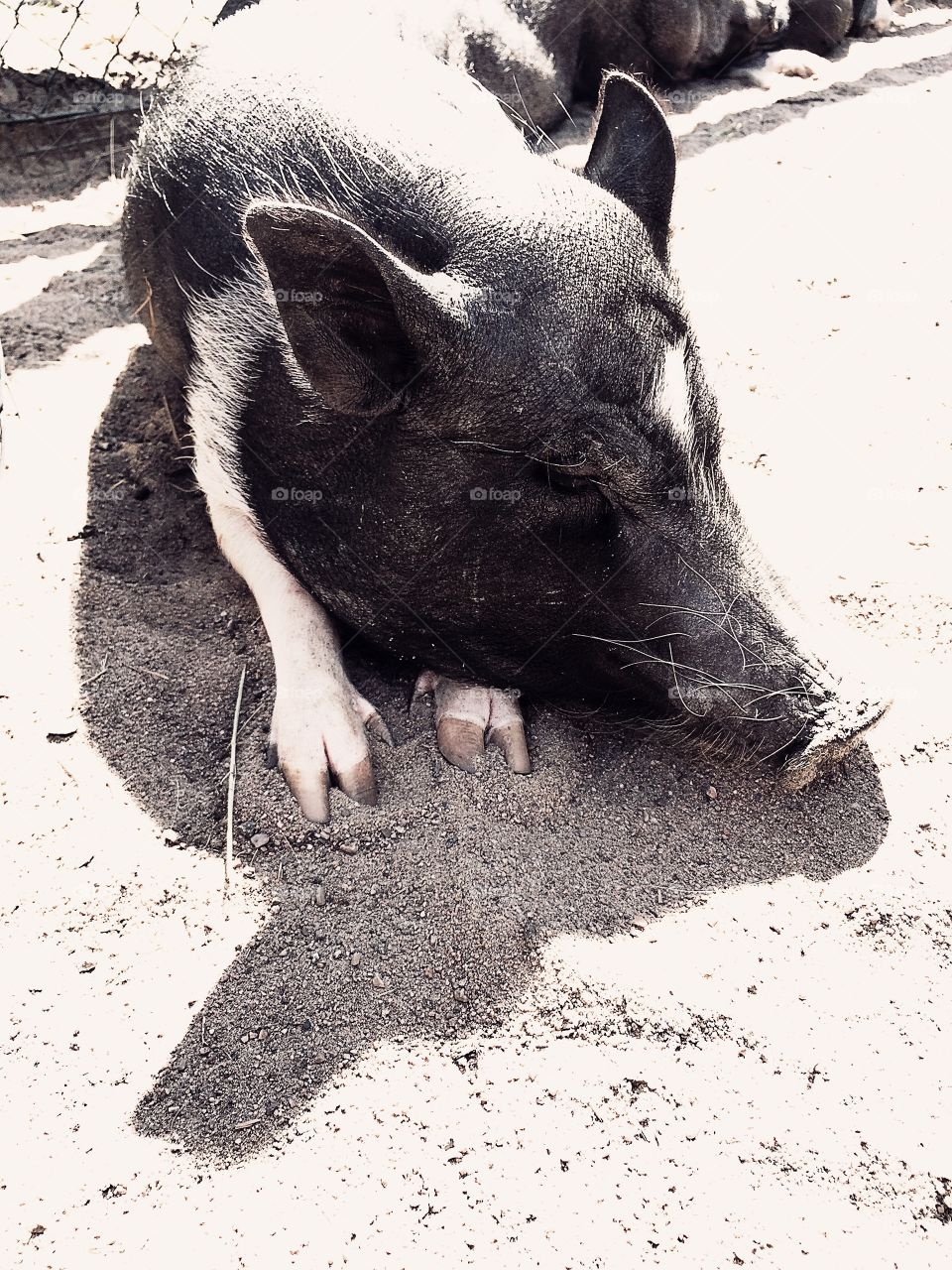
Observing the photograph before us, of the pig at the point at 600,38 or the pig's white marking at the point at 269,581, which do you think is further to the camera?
the pig at the point at 600,38

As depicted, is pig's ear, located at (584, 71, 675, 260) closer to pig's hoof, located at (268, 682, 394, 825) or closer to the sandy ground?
the sandy ground

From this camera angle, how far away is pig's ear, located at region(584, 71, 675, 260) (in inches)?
113

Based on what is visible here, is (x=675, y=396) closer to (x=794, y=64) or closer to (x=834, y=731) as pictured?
(x=834, y=731)

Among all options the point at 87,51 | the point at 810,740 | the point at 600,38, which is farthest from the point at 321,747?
the point at 87,51
